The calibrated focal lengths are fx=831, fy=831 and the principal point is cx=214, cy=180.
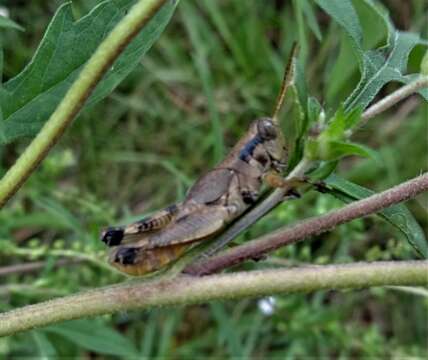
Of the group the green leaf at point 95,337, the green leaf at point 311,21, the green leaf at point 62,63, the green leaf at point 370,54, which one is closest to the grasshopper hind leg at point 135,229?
the green leaf at point 62,63

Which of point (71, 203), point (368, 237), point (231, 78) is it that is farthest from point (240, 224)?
point (231, 78)

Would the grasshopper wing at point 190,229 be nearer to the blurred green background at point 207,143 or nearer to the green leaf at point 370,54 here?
the green leaf at point 370,54

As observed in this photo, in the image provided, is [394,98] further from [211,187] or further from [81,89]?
[81,89]

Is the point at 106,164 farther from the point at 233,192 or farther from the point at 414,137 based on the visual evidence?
the point at 233,192

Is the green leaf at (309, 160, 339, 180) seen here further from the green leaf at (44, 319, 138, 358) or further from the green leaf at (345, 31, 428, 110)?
the green leaf at (44, 319, 138, 358)

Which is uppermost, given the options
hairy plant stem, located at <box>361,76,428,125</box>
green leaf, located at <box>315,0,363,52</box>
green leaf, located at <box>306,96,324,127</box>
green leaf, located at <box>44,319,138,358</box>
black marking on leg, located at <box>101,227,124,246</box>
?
green leaf, located at <box>315,0,363,52</box>

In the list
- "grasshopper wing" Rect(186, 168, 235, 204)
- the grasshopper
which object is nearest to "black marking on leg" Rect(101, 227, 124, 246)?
the grasshopper
